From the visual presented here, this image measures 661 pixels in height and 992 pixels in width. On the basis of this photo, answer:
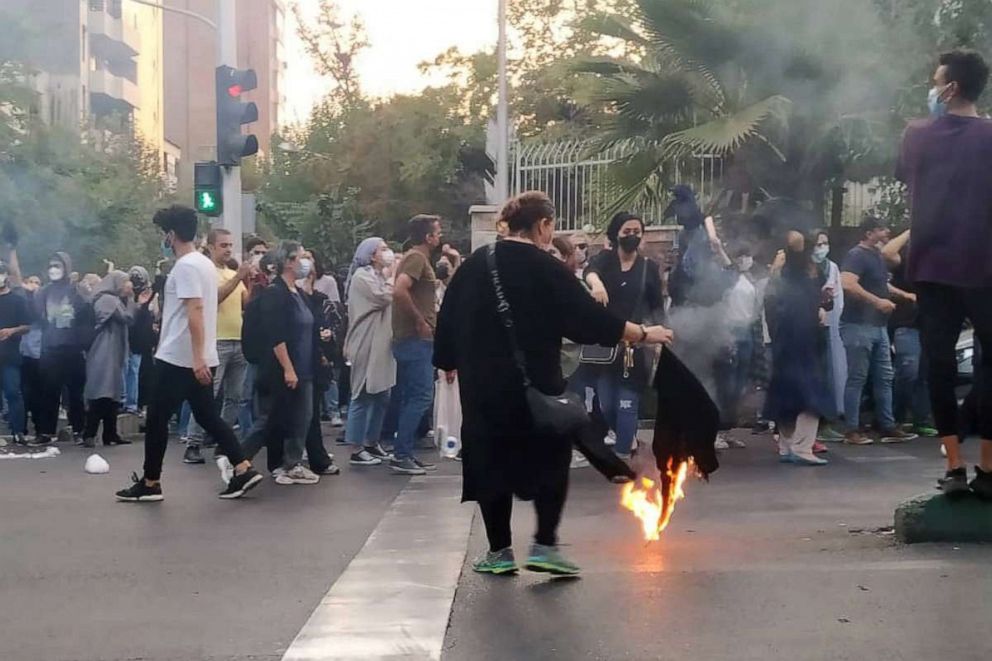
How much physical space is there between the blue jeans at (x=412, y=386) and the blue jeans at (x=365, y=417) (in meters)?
0.58

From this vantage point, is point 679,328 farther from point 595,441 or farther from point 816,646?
point 816,646

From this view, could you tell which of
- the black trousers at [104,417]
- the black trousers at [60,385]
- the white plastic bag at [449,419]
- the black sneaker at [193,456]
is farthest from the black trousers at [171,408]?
the black trousers at [60,385]

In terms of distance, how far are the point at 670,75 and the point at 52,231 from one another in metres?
15.8

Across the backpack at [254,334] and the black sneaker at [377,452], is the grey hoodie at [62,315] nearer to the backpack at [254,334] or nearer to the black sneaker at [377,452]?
the black sneaker at [377,452]

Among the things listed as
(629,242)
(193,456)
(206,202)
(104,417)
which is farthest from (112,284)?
(629,242)

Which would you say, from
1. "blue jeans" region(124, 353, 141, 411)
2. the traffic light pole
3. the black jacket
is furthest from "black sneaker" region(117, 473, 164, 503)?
the traffic light pole

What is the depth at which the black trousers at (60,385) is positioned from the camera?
510 inches

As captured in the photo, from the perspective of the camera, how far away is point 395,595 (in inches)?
216

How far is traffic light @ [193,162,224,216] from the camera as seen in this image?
15.5 meters

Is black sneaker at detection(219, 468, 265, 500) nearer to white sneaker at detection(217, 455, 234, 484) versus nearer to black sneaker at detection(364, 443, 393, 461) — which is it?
white sneaker at detection(217, 455, 234, 484)

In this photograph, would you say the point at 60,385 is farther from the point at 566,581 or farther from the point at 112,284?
the point at 566,581

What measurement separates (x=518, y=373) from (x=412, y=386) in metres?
4.17

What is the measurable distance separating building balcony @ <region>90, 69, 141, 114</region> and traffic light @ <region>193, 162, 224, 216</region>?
1954 inches

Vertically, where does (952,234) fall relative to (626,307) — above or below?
above
